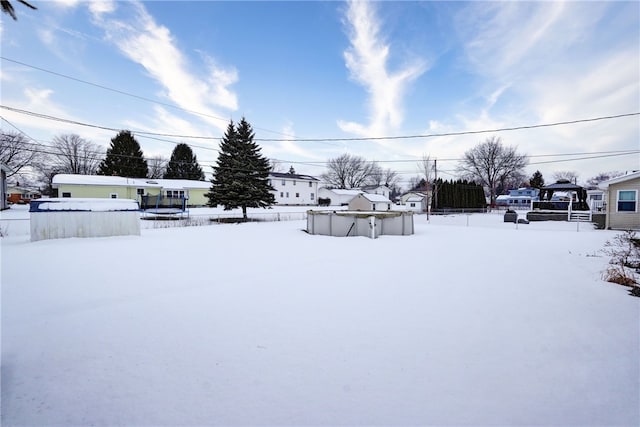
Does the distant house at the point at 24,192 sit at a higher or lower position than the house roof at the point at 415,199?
higher

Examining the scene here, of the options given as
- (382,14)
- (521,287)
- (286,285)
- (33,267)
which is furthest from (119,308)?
(382,14)

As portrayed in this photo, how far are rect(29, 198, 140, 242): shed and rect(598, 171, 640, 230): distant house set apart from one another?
2672 centimetres

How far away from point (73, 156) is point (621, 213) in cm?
6881

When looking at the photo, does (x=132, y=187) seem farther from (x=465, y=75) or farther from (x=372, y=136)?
(x=465, y=75)

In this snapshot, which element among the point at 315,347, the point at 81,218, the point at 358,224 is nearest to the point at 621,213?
the point at 358,224

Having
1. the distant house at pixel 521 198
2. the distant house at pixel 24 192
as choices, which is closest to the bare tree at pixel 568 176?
the distant house at pixel 521 198

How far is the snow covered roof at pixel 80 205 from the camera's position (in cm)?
1041

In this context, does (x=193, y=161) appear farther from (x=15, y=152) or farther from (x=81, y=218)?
(x=81, y=218)

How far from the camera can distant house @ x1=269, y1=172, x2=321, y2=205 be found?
145 feet

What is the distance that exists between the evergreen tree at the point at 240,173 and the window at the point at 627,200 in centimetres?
2356

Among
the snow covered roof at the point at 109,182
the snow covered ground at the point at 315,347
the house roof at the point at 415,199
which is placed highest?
the snow covered roof at the point at 109,182

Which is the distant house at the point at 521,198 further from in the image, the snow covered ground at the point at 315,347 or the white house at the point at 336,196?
the snow covered ground at the point at 315,347

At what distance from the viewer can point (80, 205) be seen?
11203mm

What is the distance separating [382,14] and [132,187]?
31.1 meters
